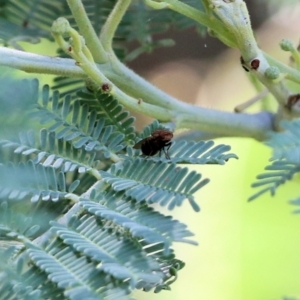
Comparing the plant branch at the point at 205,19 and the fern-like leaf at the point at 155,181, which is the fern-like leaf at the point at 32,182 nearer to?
the fern-like leaf at the point at 155,181

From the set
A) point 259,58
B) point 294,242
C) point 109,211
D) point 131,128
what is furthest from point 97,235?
point 294,242

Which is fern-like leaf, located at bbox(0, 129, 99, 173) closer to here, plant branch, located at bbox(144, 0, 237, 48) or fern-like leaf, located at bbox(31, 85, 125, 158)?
fern-like leaf, located at bbox(31, 85, 125, 158)

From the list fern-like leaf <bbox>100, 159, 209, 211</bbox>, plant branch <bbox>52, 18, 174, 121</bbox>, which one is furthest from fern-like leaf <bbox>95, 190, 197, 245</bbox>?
plant branch <bbox>52, 18, 174, 121</bbox>

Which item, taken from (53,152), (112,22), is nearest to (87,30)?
(112,22)

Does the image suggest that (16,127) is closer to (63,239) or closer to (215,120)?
(63,239)

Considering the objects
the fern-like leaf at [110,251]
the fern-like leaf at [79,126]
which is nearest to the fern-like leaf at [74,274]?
the fern-like leaf at [110,251]

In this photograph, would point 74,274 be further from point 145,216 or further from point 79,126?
point 79,126
